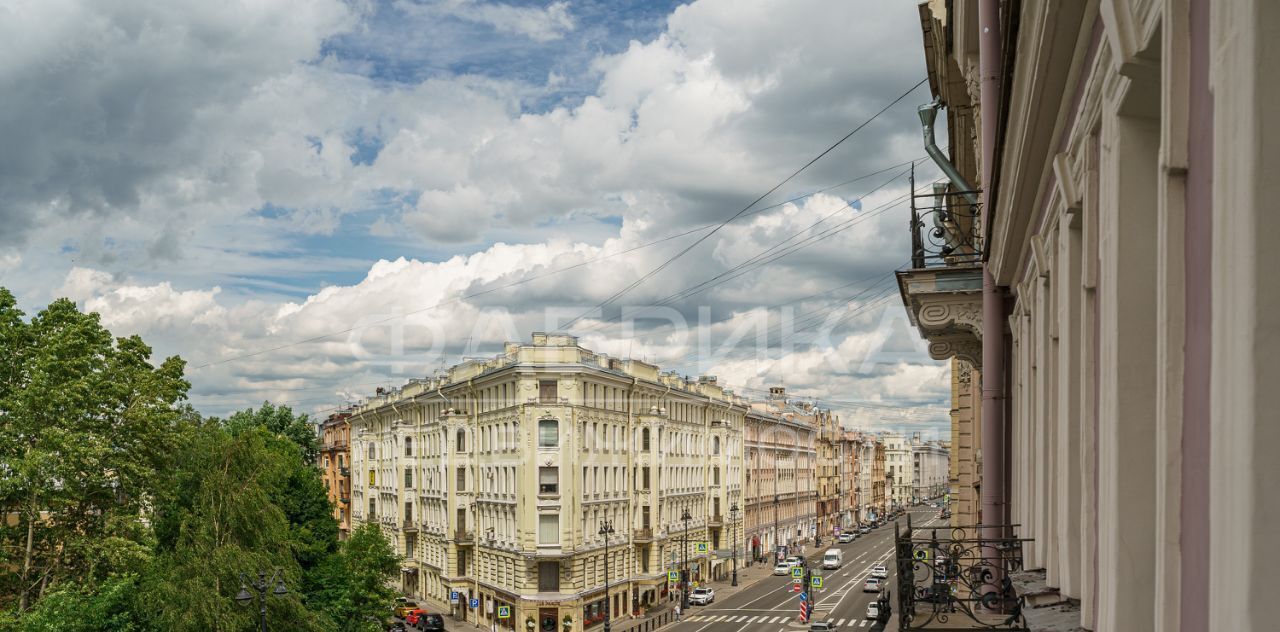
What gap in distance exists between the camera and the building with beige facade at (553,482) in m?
53.2

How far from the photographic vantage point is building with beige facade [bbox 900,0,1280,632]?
1.97 m

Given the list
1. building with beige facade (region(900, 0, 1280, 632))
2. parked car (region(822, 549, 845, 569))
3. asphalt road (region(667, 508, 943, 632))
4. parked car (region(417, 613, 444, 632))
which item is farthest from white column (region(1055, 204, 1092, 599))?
parked car (region(822, 549, 845, 569))

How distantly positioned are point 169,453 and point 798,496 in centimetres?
8280

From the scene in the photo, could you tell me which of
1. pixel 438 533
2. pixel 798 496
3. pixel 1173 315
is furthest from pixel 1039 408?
pixel 798 496

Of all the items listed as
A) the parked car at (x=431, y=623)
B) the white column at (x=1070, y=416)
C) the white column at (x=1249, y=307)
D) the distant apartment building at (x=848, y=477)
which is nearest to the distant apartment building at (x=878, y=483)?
the distant apartment building at (x=848, y=477)

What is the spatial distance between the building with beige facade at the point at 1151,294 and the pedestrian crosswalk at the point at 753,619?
52.2m

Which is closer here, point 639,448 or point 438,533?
point 639,448

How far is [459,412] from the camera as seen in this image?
62.0 meters

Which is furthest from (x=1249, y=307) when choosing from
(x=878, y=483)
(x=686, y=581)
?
(x=878, y=483)

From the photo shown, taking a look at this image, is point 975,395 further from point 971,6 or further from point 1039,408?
point 1039,408

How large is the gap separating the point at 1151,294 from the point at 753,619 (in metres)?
58.1

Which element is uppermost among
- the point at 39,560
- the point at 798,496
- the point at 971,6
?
the point at 971,6

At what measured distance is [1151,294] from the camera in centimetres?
352

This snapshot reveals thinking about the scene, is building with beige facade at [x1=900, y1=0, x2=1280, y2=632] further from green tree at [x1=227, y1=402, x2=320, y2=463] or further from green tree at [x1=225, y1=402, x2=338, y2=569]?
green tree at [x1=227, y1=402, x2=320, y2=463]
